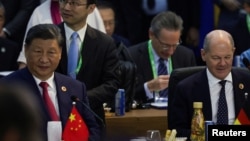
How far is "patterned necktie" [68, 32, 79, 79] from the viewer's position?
5.24m

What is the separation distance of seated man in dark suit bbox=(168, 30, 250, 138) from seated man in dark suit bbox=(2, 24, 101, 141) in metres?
0.60

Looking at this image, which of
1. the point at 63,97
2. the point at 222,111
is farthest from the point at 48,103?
the point at 222,111

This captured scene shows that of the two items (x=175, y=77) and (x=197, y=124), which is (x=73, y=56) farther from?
(x=197, y=124)

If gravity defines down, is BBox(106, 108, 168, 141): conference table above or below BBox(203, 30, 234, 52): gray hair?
below

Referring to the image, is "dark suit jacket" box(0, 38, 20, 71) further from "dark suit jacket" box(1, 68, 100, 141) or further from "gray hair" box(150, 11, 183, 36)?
"dark suit jacket" box(1, 68, 100, 141)

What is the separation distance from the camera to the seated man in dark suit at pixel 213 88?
4.66 m

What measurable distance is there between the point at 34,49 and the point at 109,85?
33.9 inches

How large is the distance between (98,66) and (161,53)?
1580 mm

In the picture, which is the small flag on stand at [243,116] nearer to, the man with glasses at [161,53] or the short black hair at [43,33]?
the short black hair at [43,33]

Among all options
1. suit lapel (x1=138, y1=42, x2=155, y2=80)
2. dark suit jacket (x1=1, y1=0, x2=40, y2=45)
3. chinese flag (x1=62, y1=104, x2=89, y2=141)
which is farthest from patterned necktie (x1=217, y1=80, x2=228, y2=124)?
dark suit jacket (x1=1, y1=0, x2=40, y2=45)

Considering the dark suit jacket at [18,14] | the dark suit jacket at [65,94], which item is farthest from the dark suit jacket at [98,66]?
the dark suit jacket at [18,14]

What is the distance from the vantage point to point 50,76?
4500 mm

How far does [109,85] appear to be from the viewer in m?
5.21

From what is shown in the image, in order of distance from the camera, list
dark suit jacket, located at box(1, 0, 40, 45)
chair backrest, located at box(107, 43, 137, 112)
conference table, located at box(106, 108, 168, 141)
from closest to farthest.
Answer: conference table, located at box(106, 108, 168, 141) → chair backrest, located at box(107, 43, 137, 112) → dark suit jacket, located at box(1, 0, 40, 45)
